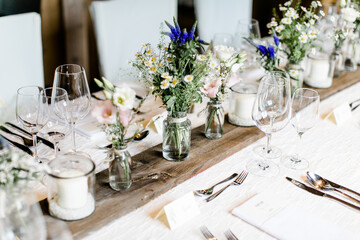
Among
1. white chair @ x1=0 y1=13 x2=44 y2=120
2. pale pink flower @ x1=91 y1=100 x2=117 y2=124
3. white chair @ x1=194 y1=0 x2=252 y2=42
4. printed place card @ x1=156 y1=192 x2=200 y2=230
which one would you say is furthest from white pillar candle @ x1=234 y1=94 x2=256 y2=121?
white chair @ x1=194 y1=0 x2=252 y2=42

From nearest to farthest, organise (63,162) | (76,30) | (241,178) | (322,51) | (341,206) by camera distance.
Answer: (63,162) < (341,206) < (241,178) < (322,51) < (76,30)

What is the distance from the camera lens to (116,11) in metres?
2.15

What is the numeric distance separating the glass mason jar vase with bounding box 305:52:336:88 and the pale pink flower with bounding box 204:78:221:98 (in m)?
0.81

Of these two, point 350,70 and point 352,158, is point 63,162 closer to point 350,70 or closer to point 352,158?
point 352,158

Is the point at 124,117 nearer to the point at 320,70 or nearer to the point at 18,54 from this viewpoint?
the point at 18,54

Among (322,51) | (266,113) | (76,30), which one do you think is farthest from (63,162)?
(76,30)

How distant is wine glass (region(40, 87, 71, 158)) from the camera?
1.31 meters

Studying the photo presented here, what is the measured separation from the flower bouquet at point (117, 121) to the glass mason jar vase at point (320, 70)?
113cm

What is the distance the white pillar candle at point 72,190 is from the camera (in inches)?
40.8

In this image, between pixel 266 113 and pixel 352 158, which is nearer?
pixel 266 113

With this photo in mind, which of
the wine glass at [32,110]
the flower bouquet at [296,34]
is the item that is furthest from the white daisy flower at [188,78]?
the flower bouquet at [296,34]

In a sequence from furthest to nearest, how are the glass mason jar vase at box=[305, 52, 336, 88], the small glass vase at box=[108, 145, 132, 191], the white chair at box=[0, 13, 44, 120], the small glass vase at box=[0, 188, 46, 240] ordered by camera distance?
the glass mason jar vase at box=[305, 52, 336, 88] → the white chair at box=[0, 13, 44, 120] → the small glass vase at box=[108, 145, 132, 191] → the small glass vase at box=[0, 188, 46, 240]

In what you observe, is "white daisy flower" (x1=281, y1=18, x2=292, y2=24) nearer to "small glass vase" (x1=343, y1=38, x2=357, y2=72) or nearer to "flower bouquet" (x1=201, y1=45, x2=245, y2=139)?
"flower bouquet" (x1=201, y1=45, x2=245, y2=139)

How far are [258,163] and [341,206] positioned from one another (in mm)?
298
